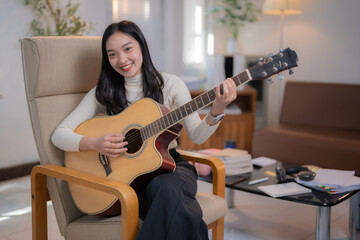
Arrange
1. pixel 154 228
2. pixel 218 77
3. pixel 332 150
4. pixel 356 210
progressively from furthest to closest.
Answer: pixel 218 77, pixel 332 150, pixel 356 210, pixel 154 228

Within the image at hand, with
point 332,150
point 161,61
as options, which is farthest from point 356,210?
point 161,61

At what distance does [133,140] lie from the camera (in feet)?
5.45

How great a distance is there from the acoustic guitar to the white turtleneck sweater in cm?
8

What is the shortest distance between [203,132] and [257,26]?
318 cm

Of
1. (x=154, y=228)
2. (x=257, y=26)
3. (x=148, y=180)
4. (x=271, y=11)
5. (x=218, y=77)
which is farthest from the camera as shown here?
(x=257, y=26)

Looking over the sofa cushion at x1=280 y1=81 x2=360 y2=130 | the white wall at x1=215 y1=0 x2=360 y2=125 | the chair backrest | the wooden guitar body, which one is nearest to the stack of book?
the wooden guitar body

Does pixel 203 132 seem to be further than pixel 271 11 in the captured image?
No

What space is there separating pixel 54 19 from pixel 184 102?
2.05 metres

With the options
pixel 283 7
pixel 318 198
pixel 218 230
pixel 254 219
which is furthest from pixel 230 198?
pixel 283 7

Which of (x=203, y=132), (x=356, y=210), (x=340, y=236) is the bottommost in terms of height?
(x=340, y=236)

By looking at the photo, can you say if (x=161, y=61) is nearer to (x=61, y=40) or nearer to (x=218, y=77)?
(x=218, y=77)

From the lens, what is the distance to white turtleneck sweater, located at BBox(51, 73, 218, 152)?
172 centimetres

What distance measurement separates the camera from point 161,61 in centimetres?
453

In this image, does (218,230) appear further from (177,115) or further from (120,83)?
(120,83)
